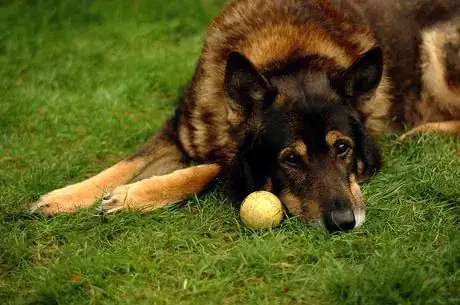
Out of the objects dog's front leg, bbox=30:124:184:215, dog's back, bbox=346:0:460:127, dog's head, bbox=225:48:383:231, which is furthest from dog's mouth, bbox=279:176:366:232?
dog's back, bbox=346:0:460:127

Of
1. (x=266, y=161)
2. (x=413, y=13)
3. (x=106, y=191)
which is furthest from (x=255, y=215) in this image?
(x=413, y=13)

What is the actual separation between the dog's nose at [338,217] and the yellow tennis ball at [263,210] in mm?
287

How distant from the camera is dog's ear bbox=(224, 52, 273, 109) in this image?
3.39 metres

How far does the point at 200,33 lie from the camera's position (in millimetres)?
7496

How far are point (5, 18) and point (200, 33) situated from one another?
91.0 inches

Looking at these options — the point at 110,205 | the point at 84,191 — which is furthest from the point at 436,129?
the point at 84,191

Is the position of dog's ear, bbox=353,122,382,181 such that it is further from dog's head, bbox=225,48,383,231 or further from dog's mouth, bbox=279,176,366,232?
dog's mouth, bbox=279,176,366,232

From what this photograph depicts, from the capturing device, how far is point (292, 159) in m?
3.41

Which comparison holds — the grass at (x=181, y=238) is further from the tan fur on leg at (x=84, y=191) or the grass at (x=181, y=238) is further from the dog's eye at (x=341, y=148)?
the dog's eye at (x=341, y=148)

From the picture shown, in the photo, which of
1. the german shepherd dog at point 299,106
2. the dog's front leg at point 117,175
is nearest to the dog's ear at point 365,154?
the german shepherd dog at point 299,106

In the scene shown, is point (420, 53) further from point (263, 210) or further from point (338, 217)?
point (263, 210)

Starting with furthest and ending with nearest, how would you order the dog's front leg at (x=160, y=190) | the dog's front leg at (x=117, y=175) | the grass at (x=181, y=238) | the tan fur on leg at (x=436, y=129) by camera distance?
the tan fur on leg at (x=436, y=129), the dog's front leg at (x=117, y=175), the dog's front leg at (x=160, y=190), the grass at (x=181, y=238)

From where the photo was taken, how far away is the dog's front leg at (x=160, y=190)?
3754mm

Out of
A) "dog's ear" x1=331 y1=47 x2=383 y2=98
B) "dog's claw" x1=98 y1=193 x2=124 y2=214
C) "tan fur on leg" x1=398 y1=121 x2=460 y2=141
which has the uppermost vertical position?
"dog's ear" x1=331 y1=47 x2=383 y2=98
